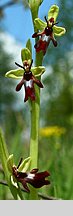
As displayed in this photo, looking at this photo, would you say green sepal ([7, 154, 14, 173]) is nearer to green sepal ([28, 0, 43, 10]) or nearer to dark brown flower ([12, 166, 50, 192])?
dark brown flower ([12, 166, 50, 192])

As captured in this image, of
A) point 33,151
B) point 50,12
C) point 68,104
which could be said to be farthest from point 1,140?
point 68,104

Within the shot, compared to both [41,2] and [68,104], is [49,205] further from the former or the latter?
[68,104]

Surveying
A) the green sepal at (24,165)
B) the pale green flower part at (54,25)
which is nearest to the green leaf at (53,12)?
the pale green flower part at (54,25)

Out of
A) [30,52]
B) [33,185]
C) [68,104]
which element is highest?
[30,52]

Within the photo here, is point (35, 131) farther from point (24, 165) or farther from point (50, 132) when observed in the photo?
point (50, 132)

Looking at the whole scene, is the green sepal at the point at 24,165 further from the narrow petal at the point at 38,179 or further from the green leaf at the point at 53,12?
the green leaf at the point at 53,12

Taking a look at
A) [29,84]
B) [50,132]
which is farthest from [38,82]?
[50,132]
